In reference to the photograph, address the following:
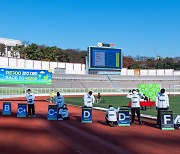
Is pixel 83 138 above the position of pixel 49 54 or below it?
below

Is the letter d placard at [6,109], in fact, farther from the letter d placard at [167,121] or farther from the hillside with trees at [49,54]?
the hillside with trees at [49,54]

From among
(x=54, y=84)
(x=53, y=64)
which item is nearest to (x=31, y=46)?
(x=53, y=64)

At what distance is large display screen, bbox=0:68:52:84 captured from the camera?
48250 millimetres

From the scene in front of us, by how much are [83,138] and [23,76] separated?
1491 inches

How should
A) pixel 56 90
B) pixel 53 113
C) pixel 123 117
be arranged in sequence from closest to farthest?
1. pixel 123 117
2. pixel 53 113
3. pixel 56 90

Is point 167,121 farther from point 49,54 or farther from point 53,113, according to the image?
point 49,54

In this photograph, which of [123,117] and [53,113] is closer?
[123,117]

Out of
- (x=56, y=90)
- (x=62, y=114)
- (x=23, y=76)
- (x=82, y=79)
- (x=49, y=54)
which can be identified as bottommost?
(x=62, y=114)

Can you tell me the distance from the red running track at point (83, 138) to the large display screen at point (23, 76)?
31.5 meters

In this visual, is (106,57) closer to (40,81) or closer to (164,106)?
(40,81)

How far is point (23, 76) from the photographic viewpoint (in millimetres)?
50000

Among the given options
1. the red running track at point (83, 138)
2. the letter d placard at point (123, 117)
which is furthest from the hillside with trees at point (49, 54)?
the letter d placard at point (123, 117)

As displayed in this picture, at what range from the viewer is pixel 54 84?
65938 millimetres

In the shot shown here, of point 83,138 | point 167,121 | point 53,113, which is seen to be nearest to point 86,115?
point 53,113
